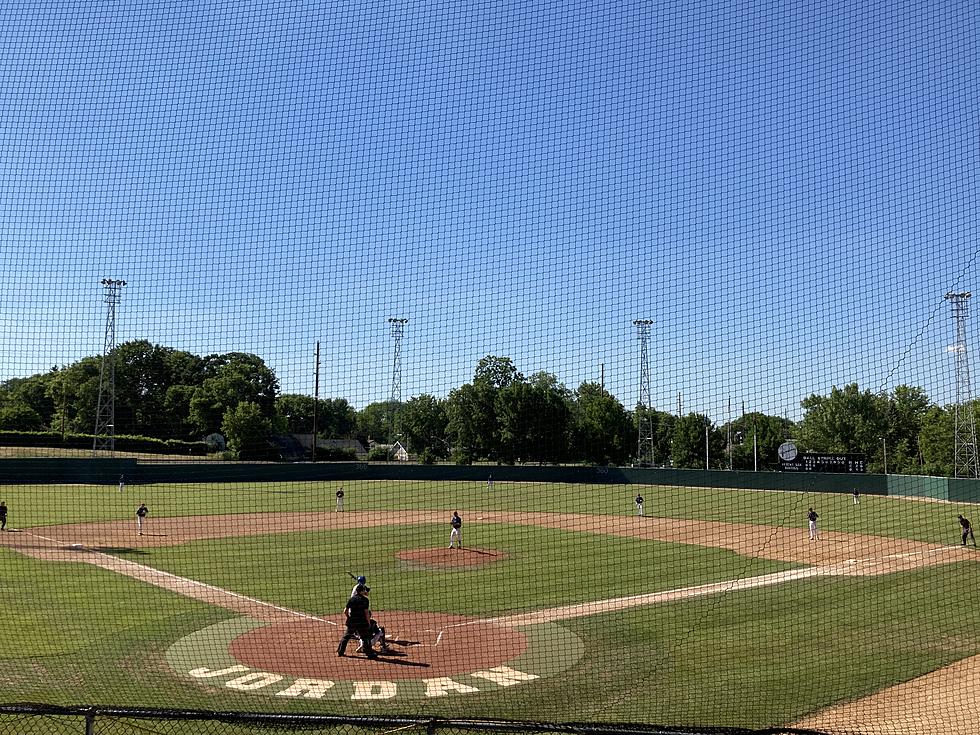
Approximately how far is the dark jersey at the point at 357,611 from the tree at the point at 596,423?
10113 millimetres

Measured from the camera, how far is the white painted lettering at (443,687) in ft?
31.0

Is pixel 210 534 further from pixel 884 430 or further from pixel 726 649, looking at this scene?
pixel 884 430

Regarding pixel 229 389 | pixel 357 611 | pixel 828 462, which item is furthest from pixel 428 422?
pixel 828 462

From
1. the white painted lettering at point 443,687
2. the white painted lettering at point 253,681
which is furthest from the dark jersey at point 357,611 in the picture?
the white painted lettering at point 443,687

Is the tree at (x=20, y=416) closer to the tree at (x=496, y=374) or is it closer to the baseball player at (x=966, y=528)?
the tree at (x=496, y=374)

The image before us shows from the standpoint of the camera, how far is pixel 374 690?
31.2ft

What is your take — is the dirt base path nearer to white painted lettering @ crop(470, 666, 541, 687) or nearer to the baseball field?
the baseball field

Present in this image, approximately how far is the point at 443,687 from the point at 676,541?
15222 millimetres

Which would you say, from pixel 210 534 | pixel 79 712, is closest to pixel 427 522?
pixel 210 534

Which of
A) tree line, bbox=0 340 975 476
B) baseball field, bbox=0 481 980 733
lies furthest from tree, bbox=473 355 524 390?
baseball field, bbox=0 481 980 733

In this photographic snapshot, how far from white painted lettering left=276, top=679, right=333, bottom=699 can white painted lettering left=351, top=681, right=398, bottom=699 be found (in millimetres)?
377

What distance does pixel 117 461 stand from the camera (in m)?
31.4

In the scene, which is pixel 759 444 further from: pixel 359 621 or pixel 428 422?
pixel 359 621

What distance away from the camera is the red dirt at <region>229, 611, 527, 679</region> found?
1037 centimetres
